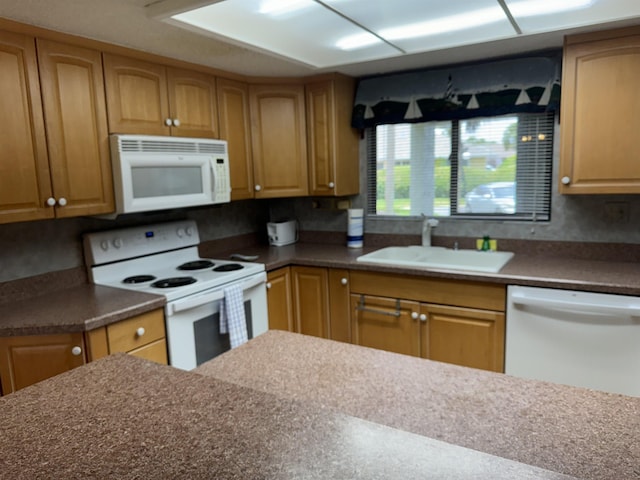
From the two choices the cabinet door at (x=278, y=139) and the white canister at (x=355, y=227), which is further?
the white canister at (x=355, y=227)

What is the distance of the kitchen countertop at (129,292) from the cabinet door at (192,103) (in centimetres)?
91

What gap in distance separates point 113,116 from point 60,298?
93 centimetres

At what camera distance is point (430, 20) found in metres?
2.03

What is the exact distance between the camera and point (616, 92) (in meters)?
2.28

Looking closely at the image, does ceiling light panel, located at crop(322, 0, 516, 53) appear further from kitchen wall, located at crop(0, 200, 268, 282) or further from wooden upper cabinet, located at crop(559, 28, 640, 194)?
kitchen wall, located at crop(0, 200, 268, 282)

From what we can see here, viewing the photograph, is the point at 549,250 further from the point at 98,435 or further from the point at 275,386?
the point at 98,435

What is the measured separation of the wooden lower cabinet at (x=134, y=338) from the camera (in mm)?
1924

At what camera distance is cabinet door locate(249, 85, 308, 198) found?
314cm

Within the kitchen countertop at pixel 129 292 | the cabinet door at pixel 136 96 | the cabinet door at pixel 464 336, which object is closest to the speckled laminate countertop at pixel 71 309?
the kitchen countertop at pixel 129 292

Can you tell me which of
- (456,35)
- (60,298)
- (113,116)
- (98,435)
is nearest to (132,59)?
(113,116)

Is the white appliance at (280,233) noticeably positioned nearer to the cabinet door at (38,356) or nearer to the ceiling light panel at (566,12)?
the cabinet door at (38,356)

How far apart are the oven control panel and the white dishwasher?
199 cm

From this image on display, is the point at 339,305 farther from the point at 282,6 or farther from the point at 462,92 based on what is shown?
the point at 282,6

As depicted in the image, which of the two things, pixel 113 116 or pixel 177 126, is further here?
pixel 177 126
